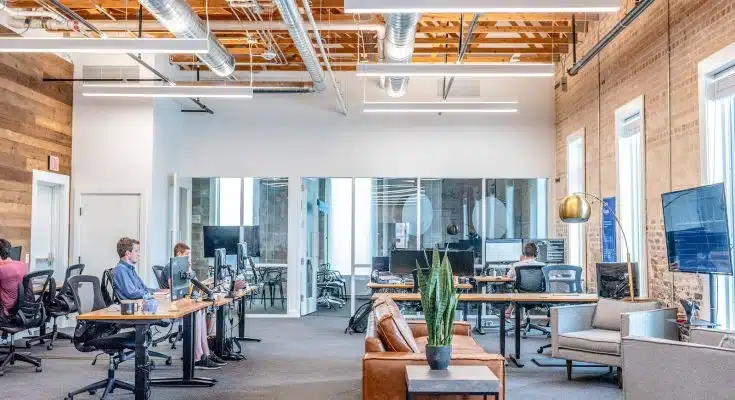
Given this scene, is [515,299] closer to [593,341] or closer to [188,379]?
[593,341]

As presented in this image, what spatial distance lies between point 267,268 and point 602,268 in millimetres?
6389

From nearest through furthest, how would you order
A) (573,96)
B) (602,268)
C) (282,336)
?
(602,268)
(282,336)
(573,96)

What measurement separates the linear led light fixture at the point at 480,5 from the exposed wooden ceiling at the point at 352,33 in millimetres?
3335

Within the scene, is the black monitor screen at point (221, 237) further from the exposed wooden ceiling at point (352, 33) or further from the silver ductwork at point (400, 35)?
the silver ductwork at point (400, 35)

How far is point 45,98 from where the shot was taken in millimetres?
10477

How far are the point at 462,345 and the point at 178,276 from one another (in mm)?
2518

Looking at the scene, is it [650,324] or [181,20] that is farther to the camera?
[181,20]

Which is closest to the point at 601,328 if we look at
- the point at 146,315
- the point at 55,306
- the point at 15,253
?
the point at 146,315

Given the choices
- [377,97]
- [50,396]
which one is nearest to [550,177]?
[377,97]

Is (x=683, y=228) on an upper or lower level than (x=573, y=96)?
lower

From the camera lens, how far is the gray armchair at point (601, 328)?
6.08m

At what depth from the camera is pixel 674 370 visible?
4141 millimetres

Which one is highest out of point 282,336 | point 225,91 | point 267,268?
point 225,91

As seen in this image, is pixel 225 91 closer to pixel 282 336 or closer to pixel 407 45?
pixel 407 45
